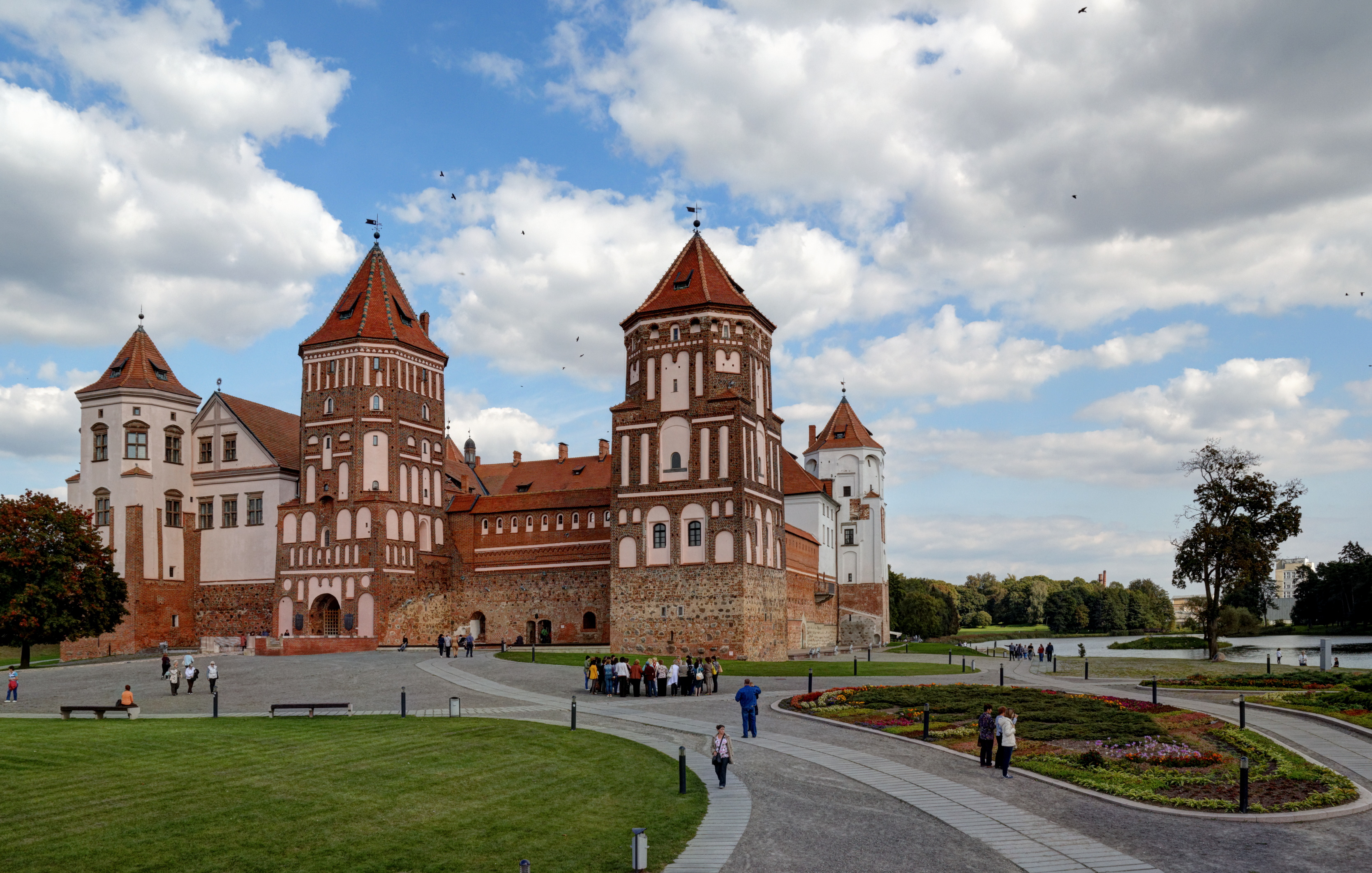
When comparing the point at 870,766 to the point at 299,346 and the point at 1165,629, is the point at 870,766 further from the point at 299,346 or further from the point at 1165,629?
the point at 1165,629

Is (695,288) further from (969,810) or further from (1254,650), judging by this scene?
(1254,650)

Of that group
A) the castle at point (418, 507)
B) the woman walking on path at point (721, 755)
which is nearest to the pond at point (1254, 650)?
the castle at point (418, 507)

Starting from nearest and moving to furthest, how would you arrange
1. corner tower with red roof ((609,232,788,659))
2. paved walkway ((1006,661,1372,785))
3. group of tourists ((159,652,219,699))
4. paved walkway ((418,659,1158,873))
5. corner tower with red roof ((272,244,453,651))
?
paved walkway ((418,659,1158,873)) → paved walkway ((1006,661,1372,785)) → group of tourists ((159,652,219,699)) → corner tower with red roof ((609,232,788,659)) → corner tower with red roof ((272,244,453,651))

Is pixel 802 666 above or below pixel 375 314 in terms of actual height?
below

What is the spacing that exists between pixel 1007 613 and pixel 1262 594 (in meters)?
53.3

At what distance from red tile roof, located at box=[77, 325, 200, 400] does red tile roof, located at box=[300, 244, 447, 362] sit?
32.3ft

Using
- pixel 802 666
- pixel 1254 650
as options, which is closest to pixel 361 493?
pixel 802 666

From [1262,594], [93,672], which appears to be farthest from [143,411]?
[1262,594]

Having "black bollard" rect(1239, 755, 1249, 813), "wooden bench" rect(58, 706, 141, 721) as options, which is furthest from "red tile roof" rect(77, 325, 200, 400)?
"black bollard" rect(1239, 755, 1249, 813)

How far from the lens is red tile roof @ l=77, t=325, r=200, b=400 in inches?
2613

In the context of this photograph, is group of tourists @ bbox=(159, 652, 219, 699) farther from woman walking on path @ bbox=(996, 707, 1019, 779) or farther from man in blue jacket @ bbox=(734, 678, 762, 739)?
woman walking on path @ bbox=(996, 707, 1019, 779)

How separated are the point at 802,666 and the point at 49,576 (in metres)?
39.7

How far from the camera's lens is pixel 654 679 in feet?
116

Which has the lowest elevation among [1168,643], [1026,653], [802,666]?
[1168,643]
